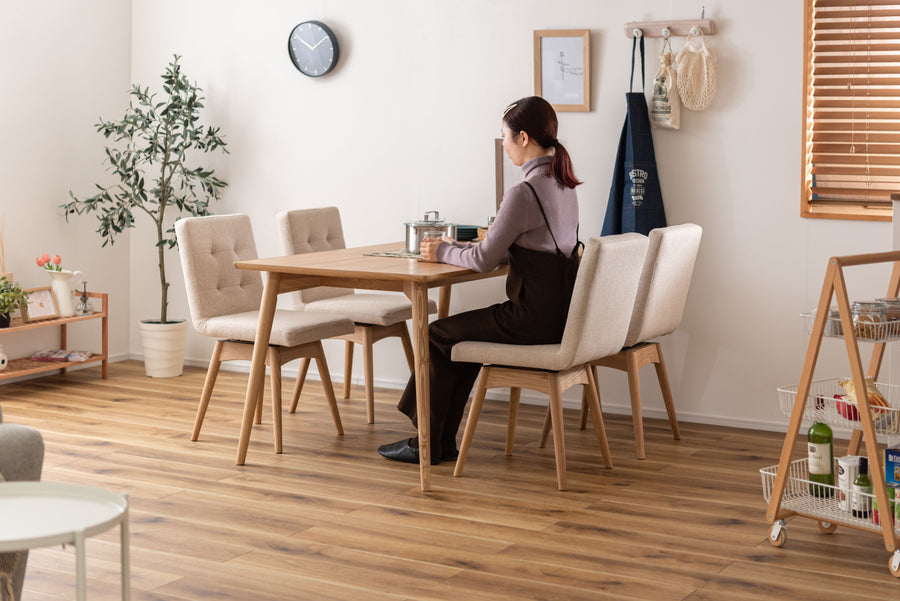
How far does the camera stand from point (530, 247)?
3557 mm

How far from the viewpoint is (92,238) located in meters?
5.62

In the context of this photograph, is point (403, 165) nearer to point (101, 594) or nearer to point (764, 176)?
point (764, 176)

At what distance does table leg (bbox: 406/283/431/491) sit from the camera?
345 centimetres

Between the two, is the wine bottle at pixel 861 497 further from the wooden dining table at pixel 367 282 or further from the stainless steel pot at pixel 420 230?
the stainless steel pot at pixel 420 230

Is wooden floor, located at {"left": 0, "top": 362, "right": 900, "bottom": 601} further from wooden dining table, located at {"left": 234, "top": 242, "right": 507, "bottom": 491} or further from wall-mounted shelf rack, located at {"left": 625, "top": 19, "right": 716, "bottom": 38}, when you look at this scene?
wall-mounted shelf rack, located at {"left": 625, "top": 19, "right": 716, "bottom": 38}

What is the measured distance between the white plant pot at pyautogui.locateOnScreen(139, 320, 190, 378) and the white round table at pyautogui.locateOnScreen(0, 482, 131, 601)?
351cm

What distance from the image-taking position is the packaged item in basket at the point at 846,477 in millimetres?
2900

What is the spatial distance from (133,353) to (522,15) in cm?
286

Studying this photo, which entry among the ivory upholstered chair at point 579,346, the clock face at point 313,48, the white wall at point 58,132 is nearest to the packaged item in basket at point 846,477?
the ivory upholstered chair at point 579,346

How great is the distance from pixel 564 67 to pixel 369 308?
1.34m

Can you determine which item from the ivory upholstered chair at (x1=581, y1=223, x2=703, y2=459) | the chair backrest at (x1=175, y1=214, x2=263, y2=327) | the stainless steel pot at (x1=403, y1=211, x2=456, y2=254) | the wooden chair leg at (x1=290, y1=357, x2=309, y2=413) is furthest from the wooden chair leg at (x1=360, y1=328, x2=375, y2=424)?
the ivory upholstered chair at (x1=581, y1=223, x2=703, y2=459)

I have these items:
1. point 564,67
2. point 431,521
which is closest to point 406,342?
point 564,67

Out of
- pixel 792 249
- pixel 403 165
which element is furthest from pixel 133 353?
pixel 792 249

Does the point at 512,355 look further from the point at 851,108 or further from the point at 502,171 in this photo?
the point at 851,108
